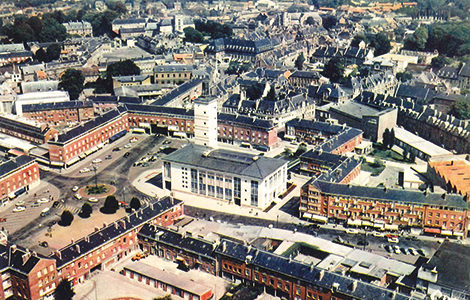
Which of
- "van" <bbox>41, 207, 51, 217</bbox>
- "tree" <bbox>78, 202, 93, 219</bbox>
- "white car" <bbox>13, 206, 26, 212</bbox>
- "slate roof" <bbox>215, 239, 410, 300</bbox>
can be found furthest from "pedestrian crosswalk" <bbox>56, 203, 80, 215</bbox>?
"slate roof" <bbox>215, 239, 410, 300</bbox>

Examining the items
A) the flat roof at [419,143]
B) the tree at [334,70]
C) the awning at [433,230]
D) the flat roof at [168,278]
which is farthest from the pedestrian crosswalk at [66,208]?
the tree at [334,70]

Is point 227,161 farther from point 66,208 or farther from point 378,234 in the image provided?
point 66,208

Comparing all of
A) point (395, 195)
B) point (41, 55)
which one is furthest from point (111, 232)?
point (41, 55)

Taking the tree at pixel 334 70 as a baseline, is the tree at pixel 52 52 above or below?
above

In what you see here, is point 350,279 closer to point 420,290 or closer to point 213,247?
point 420,290

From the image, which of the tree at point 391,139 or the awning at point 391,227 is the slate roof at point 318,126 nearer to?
the tree at point 391,139

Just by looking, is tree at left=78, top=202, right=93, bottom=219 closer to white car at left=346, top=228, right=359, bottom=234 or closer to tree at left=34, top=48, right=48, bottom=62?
white car at left=346, top=228, right=359, bottom=234
